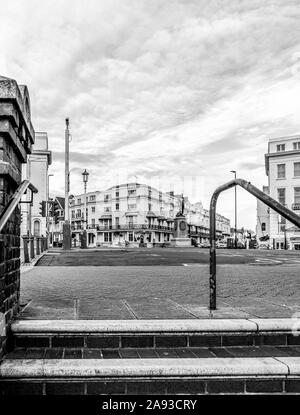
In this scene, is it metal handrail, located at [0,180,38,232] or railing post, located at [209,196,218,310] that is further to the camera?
railing post, located at [209,196,218,310]

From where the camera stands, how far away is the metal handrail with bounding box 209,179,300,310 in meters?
3.21

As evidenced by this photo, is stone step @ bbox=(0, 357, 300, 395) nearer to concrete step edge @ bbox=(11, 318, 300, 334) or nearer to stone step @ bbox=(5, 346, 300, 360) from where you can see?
stone step @ bbox=(5, 346, 300, 360)

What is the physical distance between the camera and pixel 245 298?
473cm

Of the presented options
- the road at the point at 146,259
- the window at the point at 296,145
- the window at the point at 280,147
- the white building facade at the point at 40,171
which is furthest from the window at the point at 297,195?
the road at the point at 146,259

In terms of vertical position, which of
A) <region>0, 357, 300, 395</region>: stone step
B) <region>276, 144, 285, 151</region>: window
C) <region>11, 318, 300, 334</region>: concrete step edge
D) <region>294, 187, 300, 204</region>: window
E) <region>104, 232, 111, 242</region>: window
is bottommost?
<region>104, 232, 111, 242</region>: window

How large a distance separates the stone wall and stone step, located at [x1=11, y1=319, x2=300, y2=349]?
0.23 meters

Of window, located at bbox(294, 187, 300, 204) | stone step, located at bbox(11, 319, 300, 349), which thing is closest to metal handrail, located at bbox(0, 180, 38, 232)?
stone step, located at bbox(11, 319, 300, 349)

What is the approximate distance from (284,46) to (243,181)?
6113mm

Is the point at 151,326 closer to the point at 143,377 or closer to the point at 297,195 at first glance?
the point at 143,377

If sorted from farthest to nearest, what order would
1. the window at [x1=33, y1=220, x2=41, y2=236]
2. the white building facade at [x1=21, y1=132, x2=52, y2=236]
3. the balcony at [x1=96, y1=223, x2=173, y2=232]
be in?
the balcony at [x1=96, y1=223, x2=173, y2=232] < the white building facade at [x1=21, y1=132, x2=52, y2=236] < the window at [x1=33, y1=220, x2=41, y2=236]
